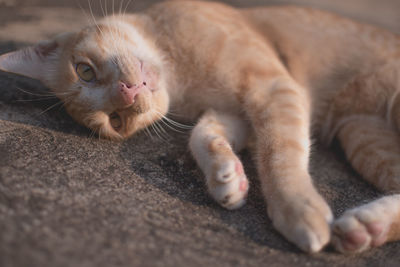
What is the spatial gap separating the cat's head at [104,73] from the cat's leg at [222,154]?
267 millimetres

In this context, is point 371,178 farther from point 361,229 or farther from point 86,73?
point 86,73

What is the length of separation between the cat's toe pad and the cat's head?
1.00m

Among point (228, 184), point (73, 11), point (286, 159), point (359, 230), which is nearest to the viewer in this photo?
point (359, 230)

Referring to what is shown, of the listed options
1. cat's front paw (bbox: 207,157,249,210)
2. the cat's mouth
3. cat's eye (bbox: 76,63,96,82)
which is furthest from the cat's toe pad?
cat's eye (bbox: 76,63,96,82)

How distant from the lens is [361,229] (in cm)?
130

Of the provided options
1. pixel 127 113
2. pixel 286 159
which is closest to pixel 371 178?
pixel 286 159

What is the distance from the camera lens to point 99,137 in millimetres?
1859

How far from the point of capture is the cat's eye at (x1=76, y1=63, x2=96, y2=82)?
5.90 ft

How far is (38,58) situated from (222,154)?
1.12 m

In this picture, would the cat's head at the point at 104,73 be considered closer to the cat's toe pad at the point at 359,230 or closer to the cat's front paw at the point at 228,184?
the cat's front paw at the point at 228,184

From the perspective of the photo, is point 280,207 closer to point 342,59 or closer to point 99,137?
point 99,137

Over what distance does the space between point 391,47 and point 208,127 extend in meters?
1.26

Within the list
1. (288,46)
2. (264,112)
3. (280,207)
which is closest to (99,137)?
(264,112)

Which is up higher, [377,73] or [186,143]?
[377,73]
